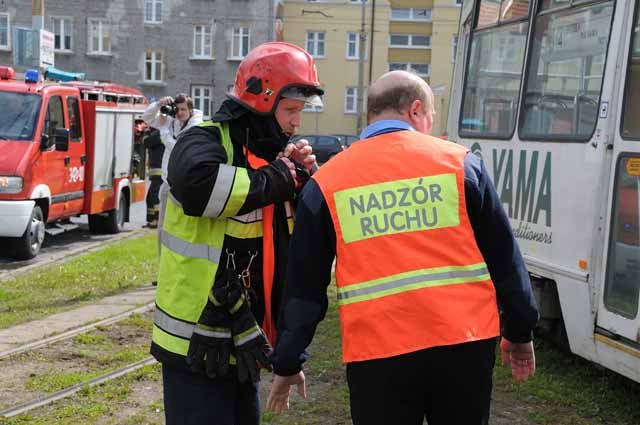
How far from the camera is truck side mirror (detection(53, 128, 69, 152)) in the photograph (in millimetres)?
12320

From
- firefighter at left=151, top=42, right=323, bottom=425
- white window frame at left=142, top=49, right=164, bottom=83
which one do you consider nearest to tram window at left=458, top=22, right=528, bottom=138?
firefighter at left=151, top=42, right=323, bottom=425

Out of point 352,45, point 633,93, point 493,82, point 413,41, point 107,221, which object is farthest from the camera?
point 413,41

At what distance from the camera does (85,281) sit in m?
10.0

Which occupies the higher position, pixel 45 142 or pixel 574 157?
pixel 574 157

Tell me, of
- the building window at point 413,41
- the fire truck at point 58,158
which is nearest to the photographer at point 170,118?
the fire truck at point 58,158

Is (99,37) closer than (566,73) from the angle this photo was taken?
No

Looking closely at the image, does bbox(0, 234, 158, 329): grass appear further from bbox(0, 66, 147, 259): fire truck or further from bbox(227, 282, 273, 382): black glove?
bbox(227, 282, 273, 382): black glove

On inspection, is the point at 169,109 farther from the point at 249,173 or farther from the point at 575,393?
the point at 249,173

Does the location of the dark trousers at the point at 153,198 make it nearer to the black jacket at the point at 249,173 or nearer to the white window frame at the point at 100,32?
the black jacket at the point at 249,173

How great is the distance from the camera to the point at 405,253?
285 centimetres

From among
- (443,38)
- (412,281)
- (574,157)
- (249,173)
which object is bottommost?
(412,281)

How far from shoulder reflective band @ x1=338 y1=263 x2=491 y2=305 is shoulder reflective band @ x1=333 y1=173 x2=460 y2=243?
0.46 feet

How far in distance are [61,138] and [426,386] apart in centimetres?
1034

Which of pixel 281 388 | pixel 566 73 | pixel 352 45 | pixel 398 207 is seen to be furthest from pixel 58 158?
pixel 352 45
